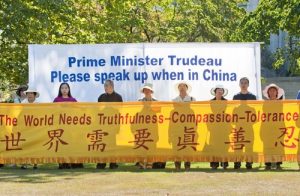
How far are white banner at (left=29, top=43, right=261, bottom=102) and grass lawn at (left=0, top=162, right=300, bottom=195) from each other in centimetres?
230

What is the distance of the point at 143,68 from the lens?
49.4 feet

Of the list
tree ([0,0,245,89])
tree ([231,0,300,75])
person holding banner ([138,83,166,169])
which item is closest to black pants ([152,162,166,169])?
person holding banner ([138,83,166,169])

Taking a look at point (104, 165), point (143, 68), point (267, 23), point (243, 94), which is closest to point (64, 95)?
point (104, 165)

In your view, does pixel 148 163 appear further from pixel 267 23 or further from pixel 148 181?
pixel 267 23

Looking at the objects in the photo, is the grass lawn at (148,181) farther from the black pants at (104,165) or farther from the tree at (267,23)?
the tree at (267,23)

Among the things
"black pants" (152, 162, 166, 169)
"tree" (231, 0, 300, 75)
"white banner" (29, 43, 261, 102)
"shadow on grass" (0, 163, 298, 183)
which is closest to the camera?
"shadow on grass" (0, 163, 298, 183)

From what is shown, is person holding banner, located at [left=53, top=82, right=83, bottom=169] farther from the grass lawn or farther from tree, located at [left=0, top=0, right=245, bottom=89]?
tree, located at [left=0, top=0, right=245, bottom=89]

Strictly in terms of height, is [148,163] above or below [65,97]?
below

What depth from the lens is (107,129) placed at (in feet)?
42.7

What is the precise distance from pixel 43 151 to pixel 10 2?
670 cm

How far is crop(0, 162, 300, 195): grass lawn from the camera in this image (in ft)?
32.5

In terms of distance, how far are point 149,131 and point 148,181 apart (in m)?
2.09

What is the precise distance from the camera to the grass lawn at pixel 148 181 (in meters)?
9.91

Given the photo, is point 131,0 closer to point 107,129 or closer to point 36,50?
point 36,50
